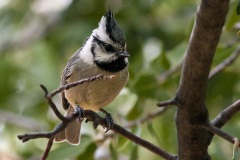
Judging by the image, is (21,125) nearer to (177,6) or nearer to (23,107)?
(23,107)

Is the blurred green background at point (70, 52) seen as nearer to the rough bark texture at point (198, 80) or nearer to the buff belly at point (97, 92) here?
the buff belly at point (97, 92)

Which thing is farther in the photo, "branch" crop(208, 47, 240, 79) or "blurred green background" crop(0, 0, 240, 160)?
"blurred green background" crop(0, 0, 240, 160)

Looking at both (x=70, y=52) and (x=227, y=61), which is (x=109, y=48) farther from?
(x=70, y=52)

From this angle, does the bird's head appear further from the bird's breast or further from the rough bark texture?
the rough bark texture

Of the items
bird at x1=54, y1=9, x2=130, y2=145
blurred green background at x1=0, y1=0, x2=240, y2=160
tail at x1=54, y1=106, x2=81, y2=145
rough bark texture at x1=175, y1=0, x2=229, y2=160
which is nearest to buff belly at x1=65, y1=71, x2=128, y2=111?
bird at x1=54, y1=9, x2=130, y2=145

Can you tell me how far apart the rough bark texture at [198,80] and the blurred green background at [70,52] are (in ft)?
4.08

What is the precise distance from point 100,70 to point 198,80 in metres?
1.14

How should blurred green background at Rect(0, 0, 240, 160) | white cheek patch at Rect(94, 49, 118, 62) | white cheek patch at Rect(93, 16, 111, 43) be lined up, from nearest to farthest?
white cheek patch at Rect(93, 16, 111, 43) < white cheek patch at Rect(94, 49, 118, 62) < blurred green background at Rect(0, 0, 240, 160)

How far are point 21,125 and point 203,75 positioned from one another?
8.57 ft

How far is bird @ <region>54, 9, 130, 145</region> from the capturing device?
283cm

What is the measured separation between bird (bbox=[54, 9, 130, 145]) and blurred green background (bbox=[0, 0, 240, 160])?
33 centimetres

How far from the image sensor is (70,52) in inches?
183

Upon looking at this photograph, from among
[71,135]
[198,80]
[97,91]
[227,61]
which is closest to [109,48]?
[97,91]

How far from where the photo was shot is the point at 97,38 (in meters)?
2.98
